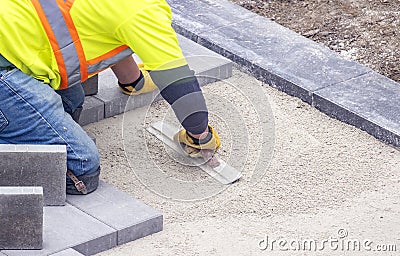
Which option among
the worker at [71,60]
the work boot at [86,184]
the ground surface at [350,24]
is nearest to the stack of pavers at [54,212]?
the work boot at [86,184]

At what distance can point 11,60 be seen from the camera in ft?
14.6

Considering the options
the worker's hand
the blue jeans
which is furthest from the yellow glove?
the blue jeans

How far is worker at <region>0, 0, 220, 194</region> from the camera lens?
173 inches

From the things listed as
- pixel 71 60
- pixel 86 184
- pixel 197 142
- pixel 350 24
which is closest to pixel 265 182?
pixel 197 142

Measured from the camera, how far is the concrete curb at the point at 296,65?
5.29 m

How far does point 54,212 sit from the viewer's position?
14.3ft

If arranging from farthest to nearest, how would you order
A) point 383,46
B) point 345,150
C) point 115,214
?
point 383,46
point 345,150
point 115,214

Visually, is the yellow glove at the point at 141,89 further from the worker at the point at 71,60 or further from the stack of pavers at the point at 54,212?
the stack of pavers at the point at 54,212

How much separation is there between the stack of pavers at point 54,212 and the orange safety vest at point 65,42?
15.7 inches

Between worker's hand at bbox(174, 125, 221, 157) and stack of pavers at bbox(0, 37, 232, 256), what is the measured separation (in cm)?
48

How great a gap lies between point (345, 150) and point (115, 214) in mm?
1339

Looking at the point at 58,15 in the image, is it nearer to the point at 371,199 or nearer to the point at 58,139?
the point at 58,139

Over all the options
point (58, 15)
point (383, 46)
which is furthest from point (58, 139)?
point (383, 46)

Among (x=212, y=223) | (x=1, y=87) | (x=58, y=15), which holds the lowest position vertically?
(x=212, y=223)
